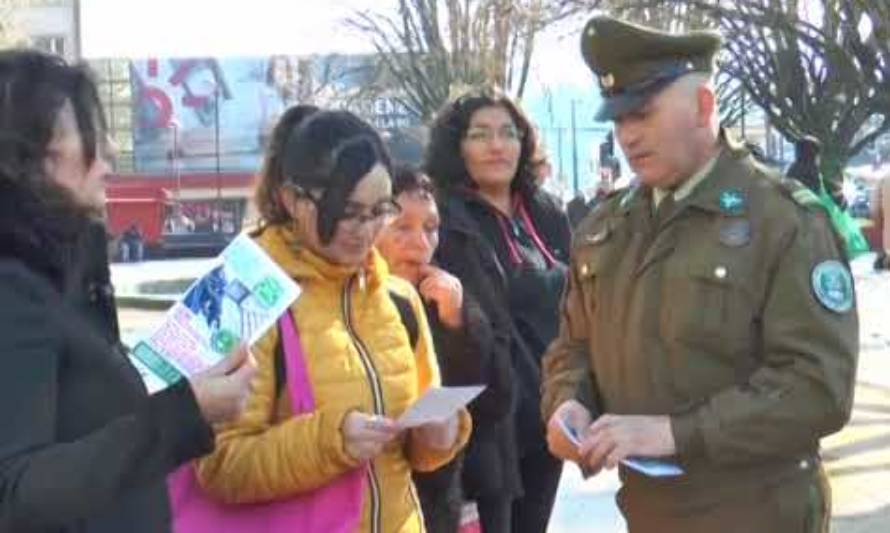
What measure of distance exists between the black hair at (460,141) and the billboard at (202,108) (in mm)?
68961

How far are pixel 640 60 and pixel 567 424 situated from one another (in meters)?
0.76

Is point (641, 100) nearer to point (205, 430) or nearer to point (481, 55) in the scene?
point (205, 430)

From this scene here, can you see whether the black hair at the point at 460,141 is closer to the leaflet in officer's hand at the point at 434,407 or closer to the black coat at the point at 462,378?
the black coat at the point at 462,378

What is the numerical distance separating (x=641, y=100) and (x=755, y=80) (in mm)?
30424

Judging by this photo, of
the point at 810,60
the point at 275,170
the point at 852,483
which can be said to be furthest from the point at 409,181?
A: the point at 810,60

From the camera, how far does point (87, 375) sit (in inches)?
102

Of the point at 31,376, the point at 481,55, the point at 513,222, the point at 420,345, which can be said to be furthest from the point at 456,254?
the point at 481,55

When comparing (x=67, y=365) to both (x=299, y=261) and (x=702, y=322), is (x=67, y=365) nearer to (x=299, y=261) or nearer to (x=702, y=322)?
(x=299, y=261)

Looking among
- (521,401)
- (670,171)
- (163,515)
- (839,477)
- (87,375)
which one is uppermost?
(670,171)

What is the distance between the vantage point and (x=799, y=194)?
3309 mm

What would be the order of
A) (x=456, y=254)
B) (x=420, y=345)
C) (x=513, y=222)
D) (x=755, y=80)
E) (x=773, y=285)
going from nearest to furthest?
(x=773, y=285)
(x=420, y=345)
(x=456, y=254)
(x=513, y=222)
(x=755, y=80)

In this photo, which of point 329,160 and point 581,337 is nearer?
point 329,160

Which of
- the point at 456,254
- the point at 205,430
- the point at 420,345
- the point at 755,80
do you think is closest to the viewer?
the point at 205,430

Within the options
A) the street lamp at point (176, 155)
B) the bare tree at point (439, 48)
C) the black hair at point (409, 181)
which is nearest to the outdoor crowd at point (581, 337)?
the black hair at point (409, 181)
